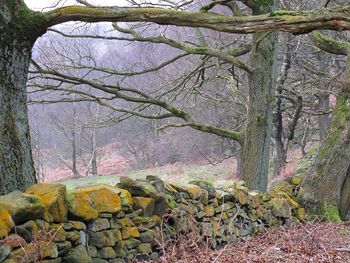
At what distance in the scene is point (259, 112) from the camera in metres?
8.07

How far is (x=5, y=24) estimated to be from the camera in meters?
3.99

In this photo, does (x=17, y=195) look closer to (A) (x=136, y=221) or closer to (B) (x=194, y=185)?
(A) (x=136, y=221)

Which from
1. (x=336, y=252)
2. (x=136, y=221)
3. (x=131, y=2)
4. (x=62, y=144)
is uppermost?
(x=131, y=2)

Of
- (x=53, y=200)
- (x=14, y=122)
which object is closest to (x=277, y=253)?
(x=53, y=200)

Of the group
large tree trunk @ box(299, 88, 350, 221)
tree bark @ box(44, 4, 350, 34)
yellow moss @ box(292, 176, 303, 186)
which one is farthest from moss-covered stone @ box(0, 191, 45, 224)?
yellow moss @ box(292, 176, 303, 186)

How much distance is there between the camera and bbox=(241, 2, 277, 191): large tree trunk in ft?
26.5

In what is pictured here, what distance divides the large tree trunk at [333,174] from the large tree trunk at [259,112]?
0.93m

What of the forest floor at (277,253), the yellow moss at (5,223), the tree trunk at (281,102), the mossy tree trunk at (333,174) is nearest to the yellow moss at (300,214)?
the mossy tree trunk at (333,174)

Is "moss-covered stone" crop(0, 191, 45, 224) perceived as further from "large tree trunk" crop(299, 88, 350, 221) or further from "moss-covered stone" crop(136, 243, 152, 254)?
"large tree trunk" crop(299, 88, 350, 221)

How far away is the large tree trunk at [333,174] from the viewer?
24.7 ft

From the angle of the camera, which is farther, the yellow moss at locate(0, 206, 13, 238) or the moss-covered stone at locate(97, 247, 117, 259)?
the moss-covered stone at locate(97, 247, 117, 259)

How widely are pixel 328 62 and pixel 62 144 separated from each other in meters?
23.3

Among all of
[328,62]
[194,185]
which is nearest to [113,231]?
[194,185]

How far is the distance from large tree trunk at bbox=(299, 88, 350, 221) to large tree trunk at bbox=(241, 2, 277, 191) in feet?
3.04
